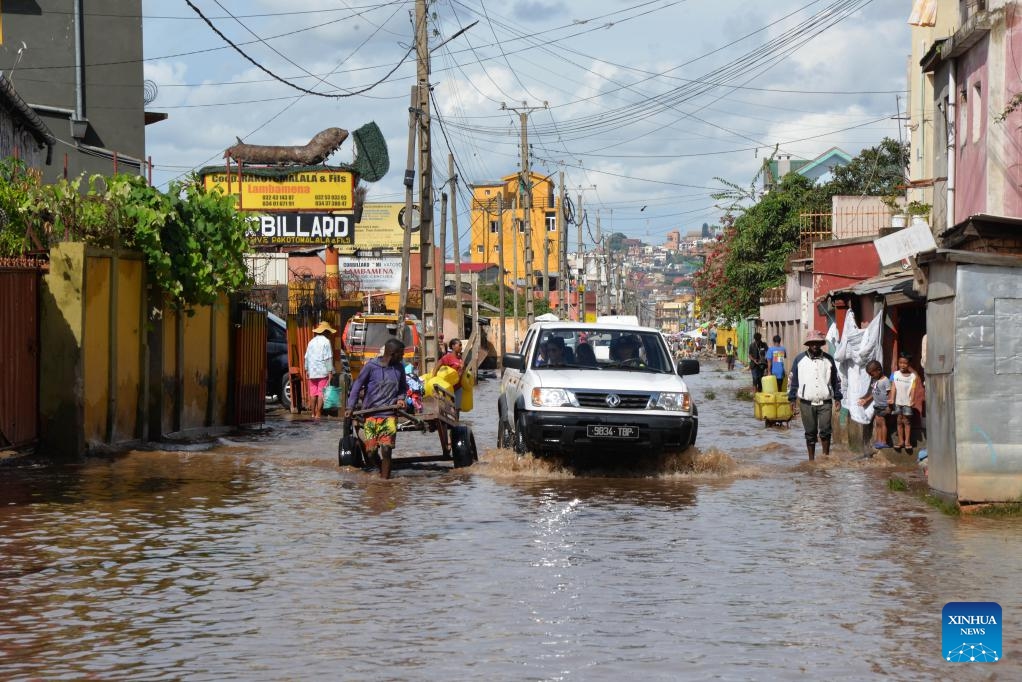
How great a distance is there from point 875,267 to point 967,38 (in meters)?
9.52

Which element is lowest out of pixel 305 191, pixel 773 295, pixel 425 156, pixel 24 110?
pixel 773 295

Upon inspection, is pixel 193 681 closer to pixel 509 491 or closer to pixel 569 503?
pixel 569 503

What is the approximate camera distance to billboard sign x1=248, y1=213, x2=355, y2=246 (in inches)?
2020

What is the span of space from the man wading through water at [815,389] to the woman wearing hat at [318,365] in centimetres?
1040

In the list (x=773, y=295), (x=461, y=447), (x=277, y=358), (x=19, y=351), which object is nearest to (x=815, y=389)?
(x=461, y=447)

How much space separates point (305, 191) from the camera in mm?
51438

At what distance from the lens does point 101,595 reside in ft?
29.9

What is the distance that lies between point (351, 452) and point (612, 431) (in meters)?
3.29

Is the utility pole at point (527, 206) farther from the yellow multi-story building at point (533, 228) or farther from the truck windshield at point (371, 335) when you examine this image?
the yellow multi-story building at point (533, 228)

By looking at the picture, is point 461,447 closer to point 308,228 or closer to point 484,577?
point 484,577

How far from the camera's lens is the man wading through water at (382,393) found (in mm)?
16172

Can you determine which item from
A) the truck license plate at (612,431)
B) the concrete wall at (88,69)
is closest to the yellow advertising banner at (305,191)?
the concrete wall at (88,69)

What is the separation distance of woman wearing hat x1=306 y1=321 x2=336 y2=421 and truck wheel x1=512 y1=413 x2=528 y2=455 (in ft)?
33.9

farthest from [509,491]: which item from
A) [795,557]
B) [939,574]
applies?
[939,574]
